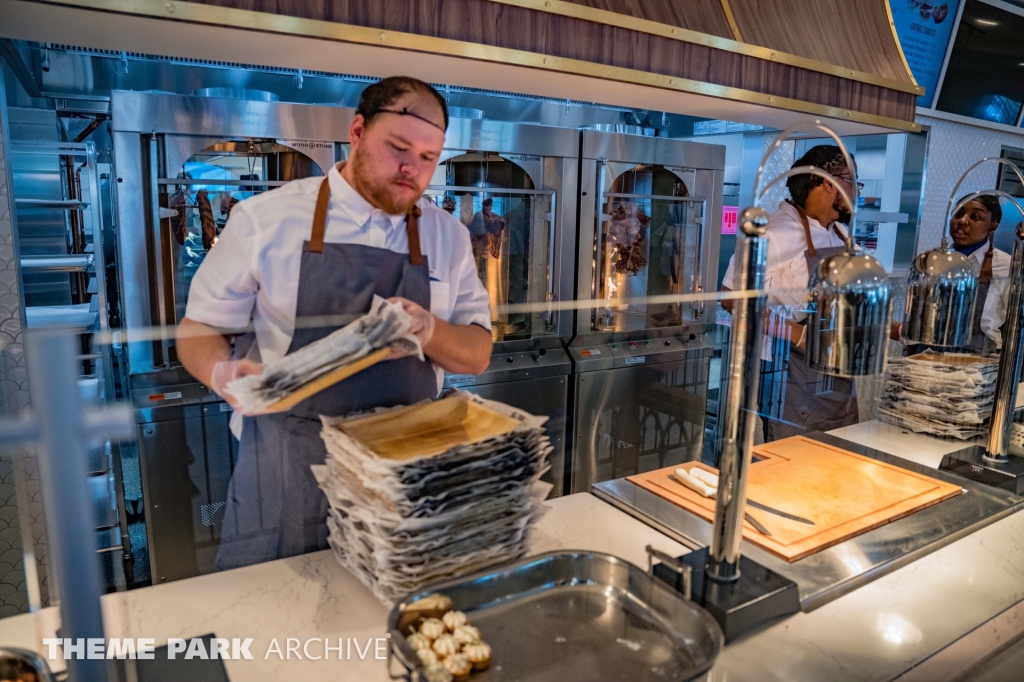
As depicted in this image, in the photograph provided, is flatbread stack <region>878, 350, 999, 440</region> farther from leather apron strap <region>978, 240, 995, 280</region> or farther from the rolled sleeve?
the rolled sleeve

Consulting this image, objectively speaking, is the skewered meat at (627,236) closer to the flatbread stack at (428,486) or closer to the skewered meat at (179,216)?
the skewered meat at (179,216)

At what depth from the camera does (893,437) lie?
1.87 meters

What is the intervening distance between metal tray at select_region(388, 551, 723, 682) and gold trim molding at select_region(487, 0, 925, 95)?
1.18 m

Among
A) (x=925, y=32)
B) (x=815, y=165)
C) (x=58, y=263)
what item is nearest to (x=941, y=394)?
(x=815, y=165)

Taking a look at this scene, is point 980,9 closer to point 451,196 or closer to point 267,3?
point 451,196

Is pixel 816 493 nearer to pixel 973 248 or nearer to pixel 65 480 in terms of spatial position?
pixel 65 480

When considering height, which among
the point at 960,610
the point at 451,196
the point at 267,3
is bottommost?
the point at 960,610

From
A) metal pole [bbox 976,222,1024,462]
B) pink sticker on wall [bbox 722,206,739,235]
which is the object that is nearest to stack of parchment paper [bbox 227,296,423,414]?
metal pole [bbox 976,222,1024,462]

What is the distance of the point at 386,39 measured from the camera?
1411 mm

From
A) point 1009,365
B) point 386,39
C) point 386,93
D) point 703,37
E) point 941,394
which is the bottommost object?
point 941,394

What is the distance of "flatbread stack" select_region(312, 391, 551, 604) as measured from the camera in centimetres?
86

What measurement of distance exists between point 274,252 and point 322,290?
7cm

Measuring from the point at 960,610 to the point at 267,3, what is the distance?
1582 mm

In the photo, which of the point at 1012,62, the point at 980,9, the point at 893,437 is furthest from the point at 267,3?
the point at 1012,62
